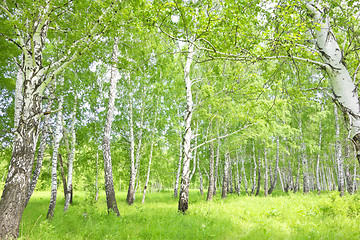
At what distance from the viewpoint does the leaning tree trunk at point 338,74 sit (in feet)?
9.08

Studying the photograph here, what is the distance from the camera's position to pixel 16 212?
409 cm

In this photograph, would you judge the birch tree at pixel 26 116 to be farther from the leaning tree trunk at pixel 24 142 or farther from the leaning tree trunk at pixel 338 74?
the leaning tree trunk at pixel 338 74

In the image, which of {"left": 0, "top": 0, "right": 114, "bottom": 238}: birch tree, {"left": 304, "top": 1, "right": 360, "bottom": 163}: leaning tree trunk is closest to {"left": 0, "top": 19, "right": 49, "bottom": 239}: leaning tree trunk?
{"left": 0, "top": 0, "right": 114, "bottom": 238}: birch tree

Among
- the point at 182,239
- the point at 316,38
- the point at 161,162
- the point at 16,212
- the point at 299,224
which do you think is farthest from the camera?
the point at 161,162

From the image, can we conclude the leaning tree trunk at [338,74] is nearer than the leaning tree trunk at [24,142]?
Yes

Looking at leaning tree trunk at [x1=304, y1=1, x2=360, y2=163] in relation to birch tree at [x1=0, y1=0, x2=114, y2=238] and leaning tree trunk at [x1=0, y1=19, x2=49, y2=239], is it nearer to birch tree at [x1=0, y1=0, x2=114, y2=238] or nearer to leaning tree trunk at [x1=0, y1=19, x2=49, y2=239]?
birch tree at [x1=0, y1=0, x2=114, y2=238]

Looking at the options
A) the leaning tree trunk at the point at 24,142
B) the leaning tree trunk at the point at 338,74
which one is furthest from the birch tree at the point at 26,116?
the leaning tree trunk at the point at 338,74

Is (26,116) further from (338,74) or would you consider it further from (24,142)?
(338,74)

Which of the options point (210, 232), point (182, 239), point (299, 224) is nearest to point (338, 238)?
point (299, 224)

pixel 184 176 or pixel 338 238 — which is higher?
pixel 184 176

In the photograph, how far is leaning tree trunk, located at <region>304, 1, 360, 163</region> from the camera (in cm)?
277

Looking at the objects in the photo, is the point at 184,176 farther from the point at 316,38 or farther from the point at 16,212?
the point at 316,38

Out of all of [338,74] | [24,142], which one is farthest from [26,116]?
[338,74]

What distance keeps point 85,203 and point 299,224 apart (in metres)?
8.99
